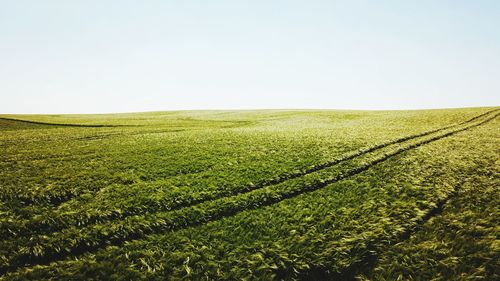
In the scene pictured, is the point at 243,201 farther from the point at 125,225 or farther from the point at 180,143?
the point at 180,143

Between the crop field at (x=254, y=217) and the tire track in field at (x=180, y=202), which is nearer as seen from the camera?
the crop field at (x=254, y=217)

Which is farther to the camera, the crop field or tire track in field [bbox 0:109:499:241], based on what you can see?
tire track in field [bbox 0:109:499:241]

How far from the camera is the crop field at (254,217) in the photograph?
352 inches

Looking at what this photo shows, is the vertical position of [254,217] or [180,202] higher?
[180,202]

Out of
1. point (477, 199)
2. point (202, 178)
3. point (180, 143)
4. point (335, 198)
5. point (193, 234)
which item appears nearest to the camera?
point (193, 234)

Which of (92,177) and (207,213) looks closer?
(207,213)

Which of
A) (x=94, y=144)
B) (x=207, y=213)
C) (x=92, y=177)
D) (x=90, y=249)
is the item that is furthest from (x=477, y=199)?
(x=94, y=144)

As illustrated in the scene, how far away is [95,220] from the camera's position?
11.8 meters

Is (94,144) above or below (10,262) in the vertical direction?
above

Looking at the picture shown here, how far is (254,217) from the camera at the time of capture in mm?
12172

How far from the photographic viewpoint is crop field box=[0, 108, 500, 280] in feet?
29.3

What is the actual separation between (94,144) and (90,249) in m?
21.3

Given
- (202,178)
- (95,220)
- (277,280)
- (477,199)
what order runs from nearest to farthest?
(277,280) < (95,220) < (477,199) < (202,178)

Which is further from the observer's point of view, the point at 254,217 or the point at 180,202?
the point at 180,202
